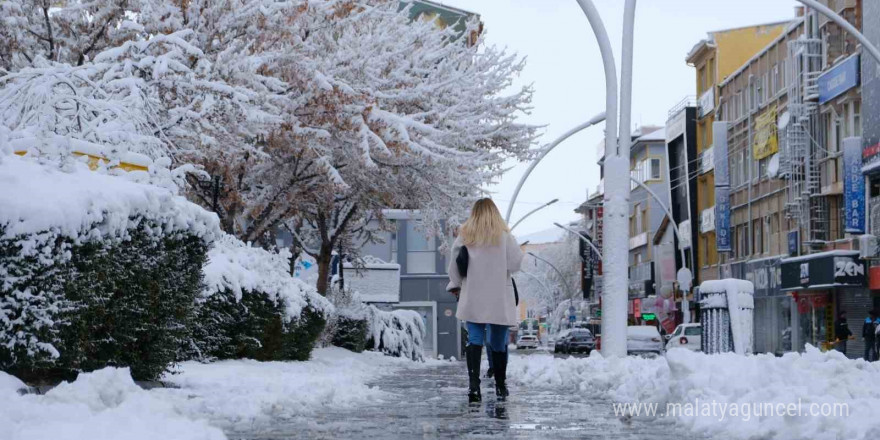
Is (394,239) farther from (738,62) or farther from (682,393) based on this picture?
(682,393)

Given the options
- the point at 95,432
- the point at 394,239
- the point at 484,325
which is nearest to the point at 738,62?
the point at 394,239

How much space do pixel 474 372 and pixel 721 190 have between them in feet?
165

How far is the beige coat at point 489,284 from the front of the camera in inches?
414

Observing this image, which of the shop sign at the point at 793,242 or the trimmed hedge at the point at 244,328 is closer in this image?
the trimmed hedge at the point at 244,328

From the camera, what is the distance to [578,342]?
217ft

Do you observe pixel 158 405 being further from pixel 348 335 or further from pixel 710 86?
pixel 710 86

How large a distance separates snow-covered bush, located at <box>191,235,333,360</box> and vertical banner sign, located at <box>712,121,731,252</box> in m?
42.5

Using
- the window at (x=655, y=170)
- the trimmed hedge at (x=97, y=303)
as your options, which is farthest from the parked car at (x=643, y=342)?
the window at (x=655, y=170)

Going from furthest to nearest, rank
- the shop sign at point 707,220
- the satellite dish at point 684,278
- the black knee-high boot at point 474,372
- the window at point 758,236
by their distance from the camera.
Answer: the shop sign at point 707,220
the window at point 758,236
the satellite dish at point 684,278
the black knee-high boot at point 474,372

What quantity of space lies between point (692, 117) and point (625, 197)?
53.5 metres

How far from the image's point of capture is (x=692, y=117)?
6762 cm

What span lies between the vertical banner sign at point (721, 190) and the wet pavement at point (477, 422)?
49070mm

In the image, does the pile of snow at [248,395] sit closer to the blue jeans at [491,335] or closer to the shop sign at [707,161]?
the blue jeans at [491,335]

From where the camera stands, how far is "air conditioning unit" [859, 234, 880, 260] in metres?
38.7
